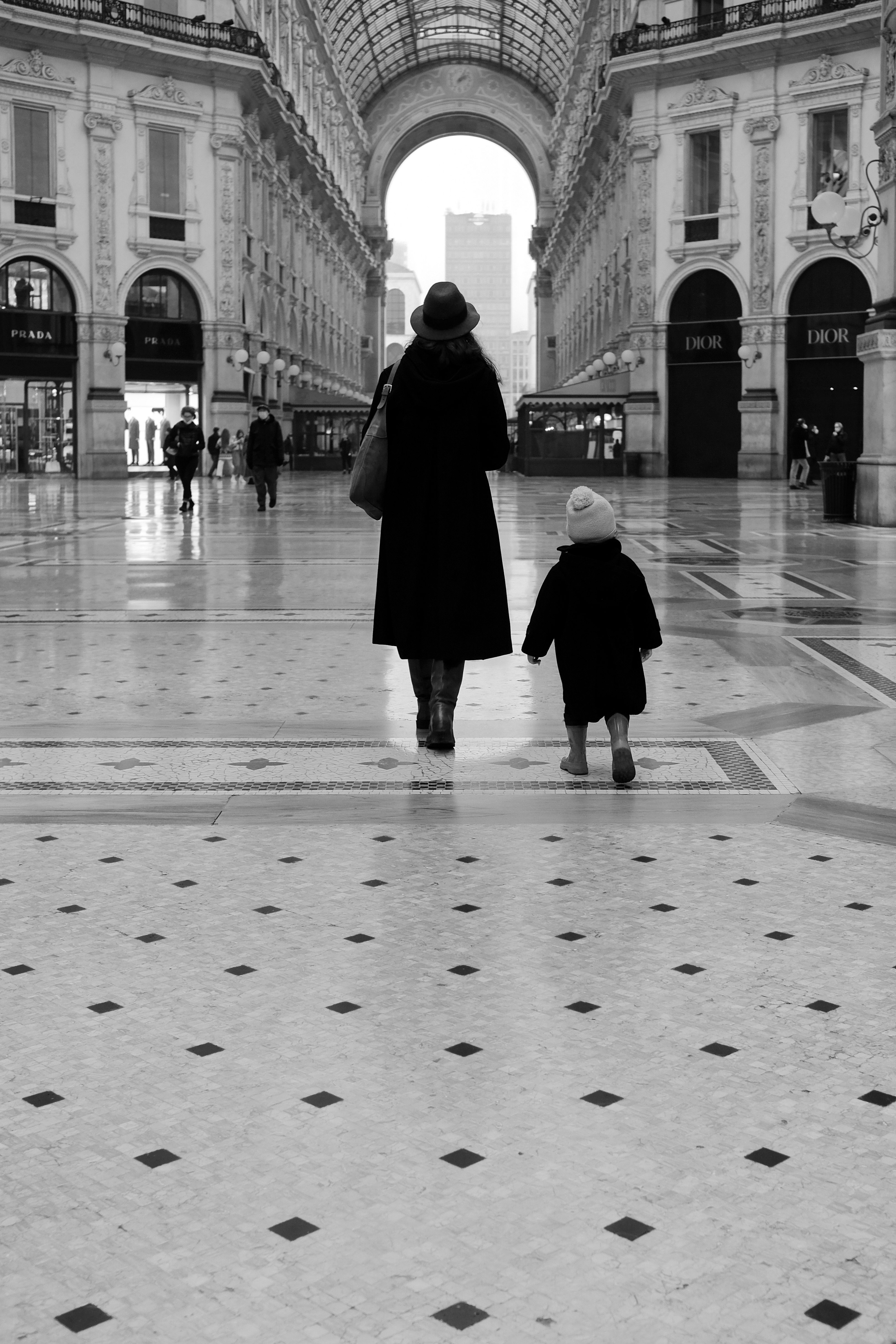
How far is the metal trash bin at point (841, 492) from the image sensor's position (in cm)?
2252

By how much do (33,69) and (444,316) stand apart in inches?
1550

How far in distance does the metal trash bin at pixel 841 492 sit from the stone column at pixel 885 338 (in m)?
1.11

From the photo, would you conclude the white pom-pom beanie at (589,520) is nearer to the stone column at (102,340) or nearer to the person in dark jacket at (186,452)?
the person in dark jacket at (186,452)

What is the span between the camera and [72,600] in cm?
1246

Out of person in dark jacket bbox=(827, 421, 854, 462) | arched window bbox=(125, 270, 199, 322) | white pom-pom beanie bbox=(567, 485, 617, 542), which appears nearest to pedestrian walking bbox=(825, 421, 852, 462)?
person in dark jacket bbox=(827, 421, 854, 462)

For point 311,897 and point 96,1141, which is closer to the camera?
point 96,1141

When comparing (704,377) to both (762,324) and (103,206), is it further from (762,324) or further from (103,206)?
(103,206)

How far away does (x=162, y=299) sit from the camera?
148 ft

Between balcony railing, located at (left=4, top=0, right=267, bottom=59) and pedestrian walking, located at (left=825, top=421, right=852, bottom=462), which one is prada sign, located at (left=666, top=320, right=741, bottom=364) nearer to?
pedestrian walking, located at (left=825, top=421, right=852, bottom=462)

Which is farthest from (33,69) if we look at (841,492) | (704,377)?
(841,492)

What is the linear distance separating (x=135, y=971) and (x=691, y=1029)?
1.37 metres

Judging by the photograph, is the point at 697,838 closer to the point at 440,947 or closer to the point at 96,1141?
the point at 440,947

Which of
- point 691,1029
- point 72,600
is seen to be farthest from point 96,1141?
point 72,600

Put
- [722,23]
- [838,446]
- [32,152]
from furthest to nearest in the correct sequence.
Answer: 1. [722,23]
2. [32,152]
3. [838,446]
